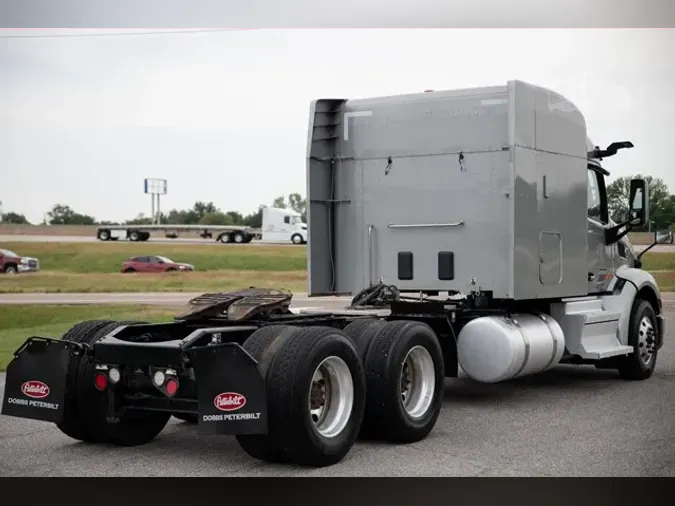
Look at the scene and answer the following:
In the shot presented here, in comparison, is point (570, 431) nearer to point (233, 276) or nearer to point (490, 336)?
point (490, 336)

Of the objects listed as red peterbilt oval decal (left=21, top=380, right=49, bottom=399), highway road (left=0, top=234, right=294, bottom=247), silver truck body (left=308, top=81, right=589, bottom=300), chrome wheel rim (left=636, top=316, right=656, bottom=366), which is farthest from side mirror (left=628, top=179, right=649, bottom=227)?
highway road (left=0, top=234, right=294, bottom=247)

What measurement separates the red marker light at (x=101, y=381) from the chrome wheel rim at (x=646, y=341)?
6.51 m

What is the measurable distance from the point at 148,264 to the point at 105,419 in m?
10.4

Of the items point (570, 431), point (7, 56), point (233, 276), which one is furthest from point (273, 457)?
point (233, 276)

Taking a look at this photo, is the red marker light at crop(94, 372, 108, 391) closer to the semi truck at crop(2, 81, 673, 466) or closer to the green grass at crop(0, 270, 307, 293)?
the semi truck at crop(2, 81, 673, 466)

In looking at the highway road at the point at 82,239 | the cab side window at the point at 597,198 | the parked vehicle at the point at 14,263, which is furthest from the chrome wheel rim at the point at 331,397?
the parked vehicle at the point at 14,263

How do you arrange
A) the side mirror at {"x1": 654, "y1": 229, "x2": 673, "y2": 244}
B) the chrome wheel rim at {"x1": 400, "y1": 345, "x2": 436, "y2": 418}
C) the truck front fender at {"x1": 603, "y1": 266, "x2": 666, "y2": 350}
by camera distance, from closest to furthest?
the chrome wheel rim at {"x1": 400, "y1": 345, "x2": 436, "y2": 418} → the truck front fender at {"x1": 603, "y1": 266, "x2": 666, "y2": 350} → the side mirror at {"x1": 654, "y1": 229, "x2": 673, "y2": 244}

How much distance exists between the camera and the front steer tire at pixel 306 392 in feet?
22.2

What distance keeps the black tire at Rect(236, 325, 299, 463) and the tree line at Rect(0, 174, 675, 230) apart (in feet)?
12.5

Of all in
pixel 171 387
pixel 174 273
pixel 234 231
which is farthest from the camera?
pixel 234 231

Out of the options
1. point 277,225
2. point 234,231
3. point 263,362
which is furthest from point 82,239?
point 263,362

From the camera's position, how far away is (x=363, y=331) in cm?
808

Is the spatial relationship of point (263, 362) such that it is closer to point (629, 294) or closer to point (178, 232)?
point (629, 294)

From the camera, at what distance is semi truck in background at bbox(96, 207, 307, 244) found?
667 inches
